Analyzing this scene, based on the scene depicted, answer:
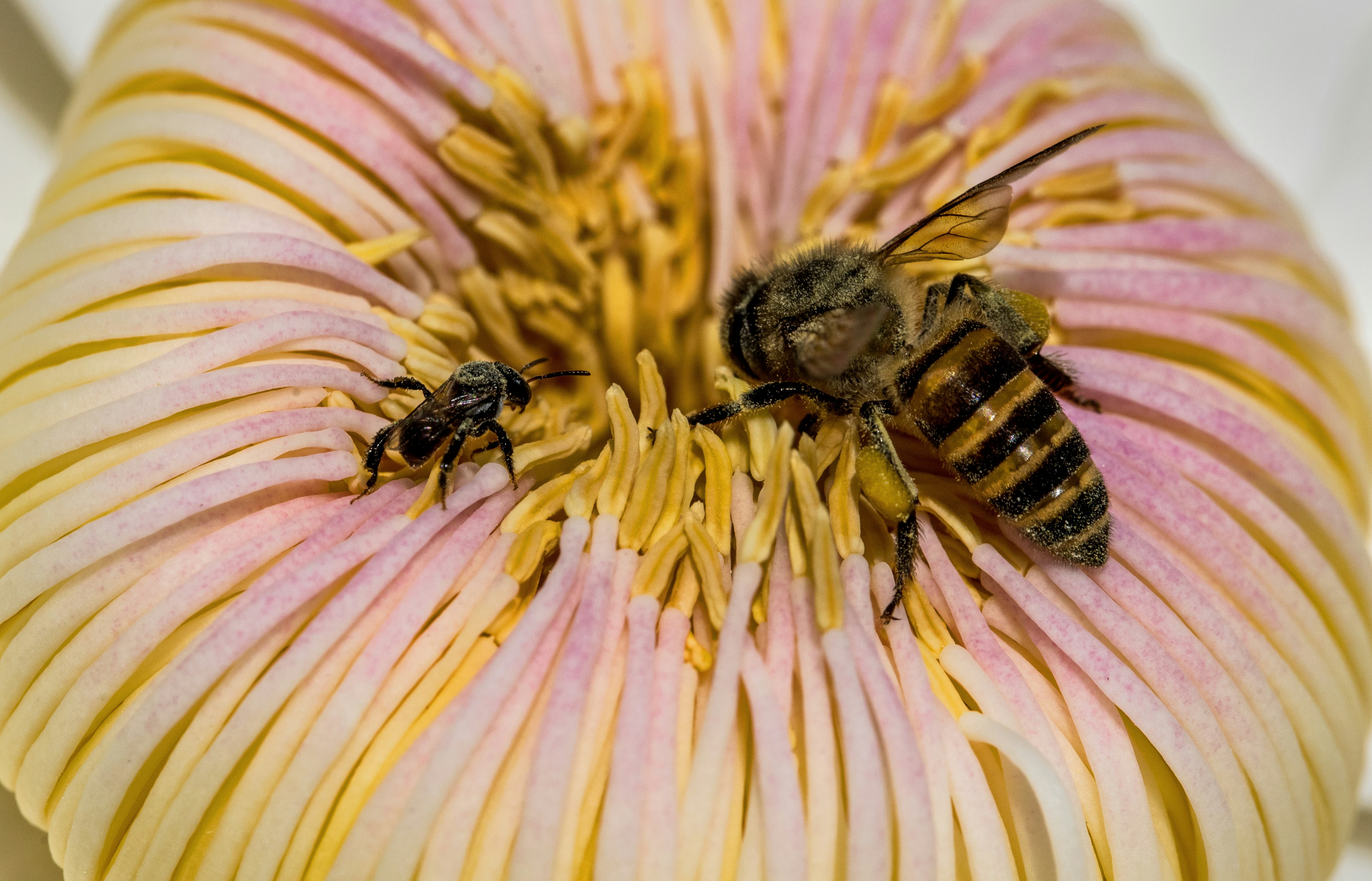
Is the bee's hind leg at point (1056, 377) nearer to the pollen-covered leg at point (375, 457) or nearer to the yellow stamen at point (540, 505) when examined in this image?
the yellow stamen at point (540, 505)

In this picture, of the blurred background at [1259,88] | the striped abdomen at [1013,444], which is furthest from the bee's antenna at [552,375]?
the blurred background at [1259,88]

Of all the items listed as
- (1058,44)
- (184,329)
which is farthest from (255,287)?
(1058,44)

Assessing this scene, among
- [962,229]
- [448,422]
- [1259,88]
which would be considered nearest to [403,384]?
[448,422]

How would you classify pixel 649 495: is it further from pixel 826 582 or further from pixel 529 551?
pixel 826 582

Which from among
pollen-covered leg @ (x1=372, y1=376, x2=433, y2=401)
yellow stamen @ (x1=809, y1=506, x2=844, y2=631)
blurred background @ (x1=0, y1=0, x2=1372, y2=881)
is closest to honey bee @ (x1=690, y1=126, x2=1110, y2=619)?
yellow stamen @ (x1=809, y1=506, x2=844, y2=631)

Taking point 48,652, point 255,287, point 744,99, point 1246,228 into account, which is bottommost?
point 48,652

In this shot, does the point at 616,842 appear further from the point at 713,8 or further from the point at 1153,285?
the point at 713,8

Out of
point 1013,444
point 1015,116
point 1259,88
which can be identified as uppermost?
point 1259,88

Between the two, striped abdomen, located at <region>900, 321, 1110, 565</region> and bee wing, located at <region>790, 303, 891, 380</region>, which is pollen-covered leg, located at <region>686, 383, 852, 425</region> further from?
striped abdomen, located at <region>900, 321, 1110, 565</region>
